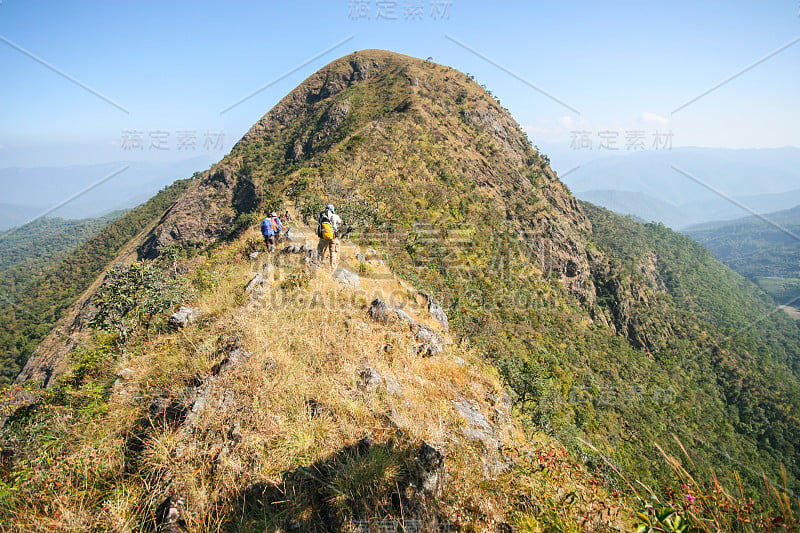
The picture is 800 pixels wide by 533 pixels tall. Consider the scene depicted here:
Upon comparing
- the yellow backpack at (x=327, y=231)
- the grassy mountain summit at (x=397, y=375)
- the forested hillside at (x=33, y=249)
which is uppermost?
the yellow backpack at (x=327, y=231)

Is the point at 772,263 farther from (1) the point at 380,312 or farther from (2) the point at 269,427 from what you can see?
(2) the point at 269,427

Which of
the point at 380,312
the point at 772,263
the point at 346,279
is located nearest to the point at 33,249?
the point at 346,279

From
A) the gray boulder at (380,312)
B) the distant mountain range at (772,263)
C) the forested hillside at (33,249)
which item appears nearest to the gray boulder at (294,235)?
the gray boulder at (380,312)

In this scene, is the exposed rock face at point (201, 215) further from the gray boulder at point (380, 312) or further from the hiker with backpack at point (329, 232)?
the gray boulder at point (380, 312)

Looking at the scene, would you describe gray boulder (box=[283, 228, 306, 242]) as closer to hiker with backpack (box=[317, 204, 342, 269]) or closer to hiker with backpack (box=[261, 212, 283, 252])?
hiker with backpack (box=[261, 212, 283, 252])

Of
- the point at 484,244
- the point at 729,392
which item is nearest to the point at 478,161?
the point at 484,244

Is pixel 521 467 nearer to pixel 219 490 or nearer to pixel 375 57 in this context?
pixel 219 490
